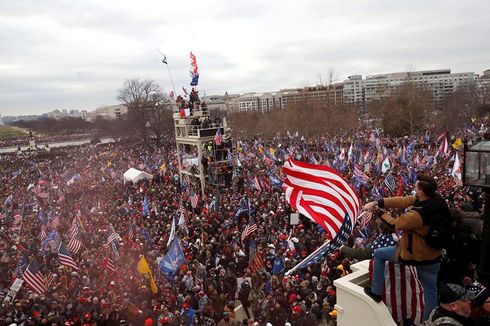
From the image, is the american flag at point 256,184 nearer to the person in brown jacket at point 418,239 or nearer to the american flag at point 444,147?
the american flag at point 444,147

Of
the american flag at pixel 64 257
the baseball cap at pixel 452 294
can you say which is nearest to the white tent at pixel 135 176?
the american flag at pixel 64 257

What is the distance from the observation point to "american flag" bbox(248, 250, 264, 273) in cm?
1098

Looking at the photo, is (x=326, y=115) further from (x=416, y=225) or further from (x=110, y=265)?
(x=416, y=225)

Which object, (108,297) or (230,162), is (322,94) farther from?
(108,297)

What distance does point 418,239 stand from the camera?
13.2 ft

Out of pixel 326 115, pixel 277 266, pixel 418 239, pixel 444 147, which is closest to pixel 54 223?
pixel 277 266

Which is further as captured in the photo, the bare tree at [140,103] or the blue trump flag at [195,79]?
the bare tree at [140,103]

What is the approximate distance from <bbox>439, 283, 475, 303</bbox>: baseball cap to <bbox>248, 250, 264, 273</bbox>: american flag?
7.54 m

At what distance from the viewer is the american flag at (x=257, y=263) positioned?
11.0 metres

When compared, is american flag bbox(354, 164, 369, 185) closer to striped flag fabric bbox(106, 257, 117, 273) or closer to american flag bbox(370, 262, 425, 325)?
striped flag fabric bbox(106, 257, 117, 273)

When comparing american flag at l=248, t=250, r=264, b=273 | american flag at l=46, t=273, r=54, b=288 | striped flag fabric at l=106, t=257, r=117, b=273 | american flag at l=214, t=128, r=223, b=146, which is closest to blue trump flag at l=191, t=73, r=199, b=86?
american flag at l=214, t=128, r=223, b=146

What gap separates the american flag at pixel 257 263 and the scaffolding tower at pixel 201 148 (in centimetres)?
1203

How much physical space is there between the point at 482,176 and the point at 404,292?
1510mm

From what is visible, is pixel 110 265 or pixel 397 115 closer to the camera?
pixel 110 265
